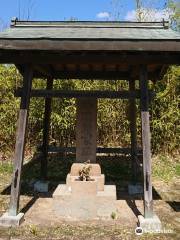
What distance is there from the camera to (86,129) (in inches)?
267

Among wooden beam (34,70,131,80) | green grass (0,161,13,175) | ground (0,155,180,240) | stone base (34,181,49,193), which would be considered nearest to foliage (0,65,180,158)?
ground (0,155,180,240)

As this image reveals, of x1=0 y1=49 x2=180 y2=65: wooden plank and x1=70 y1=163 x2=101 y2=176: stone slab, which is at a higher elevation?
x1=0 y1=49 x2=180 y2=65: wooden plank

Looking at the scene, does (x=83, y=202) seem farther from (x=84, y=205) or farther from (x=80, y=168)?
(x=80, y=168)

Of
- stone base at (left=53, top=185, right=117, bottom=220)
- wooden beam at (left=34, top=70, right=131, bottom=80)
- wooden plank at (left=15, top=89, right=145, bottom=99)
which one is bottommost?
stone base at (left=53, top=185, right=117, bottom=220)

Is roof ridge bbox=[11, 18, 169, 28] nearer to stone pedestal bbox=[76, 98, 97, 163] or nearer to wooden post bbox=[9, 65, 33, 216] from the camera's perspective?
stone pedestal bbox=[76, 98, 97, 163]

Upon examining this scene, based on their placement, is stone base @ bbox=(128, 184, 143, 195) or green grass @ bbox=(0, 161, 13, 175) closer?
stone base @ bbox=(128, 184, 143, 195)

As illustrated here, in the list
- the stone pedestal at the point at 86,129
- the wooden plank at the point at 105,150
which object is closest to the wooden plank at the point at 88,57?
the stone pedestal at the point at 86,129

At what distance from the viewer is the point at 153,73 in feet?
24.9

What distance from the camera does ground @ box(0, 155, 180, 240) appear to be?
16.5 feet

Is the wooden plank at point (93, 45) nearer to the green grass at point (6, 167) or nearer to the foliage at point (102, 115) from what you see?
the green grass at point (6, 167)

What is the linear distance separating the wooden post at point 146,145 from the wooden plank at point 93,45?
676mm

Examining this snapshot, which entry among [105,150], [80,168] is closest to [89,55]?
[80,168]

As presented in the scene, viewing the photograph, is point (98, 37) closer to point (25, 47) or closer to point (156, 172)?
point (25, 47)

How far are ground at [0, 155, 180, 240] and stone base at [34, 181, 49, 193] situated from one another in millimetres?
141
